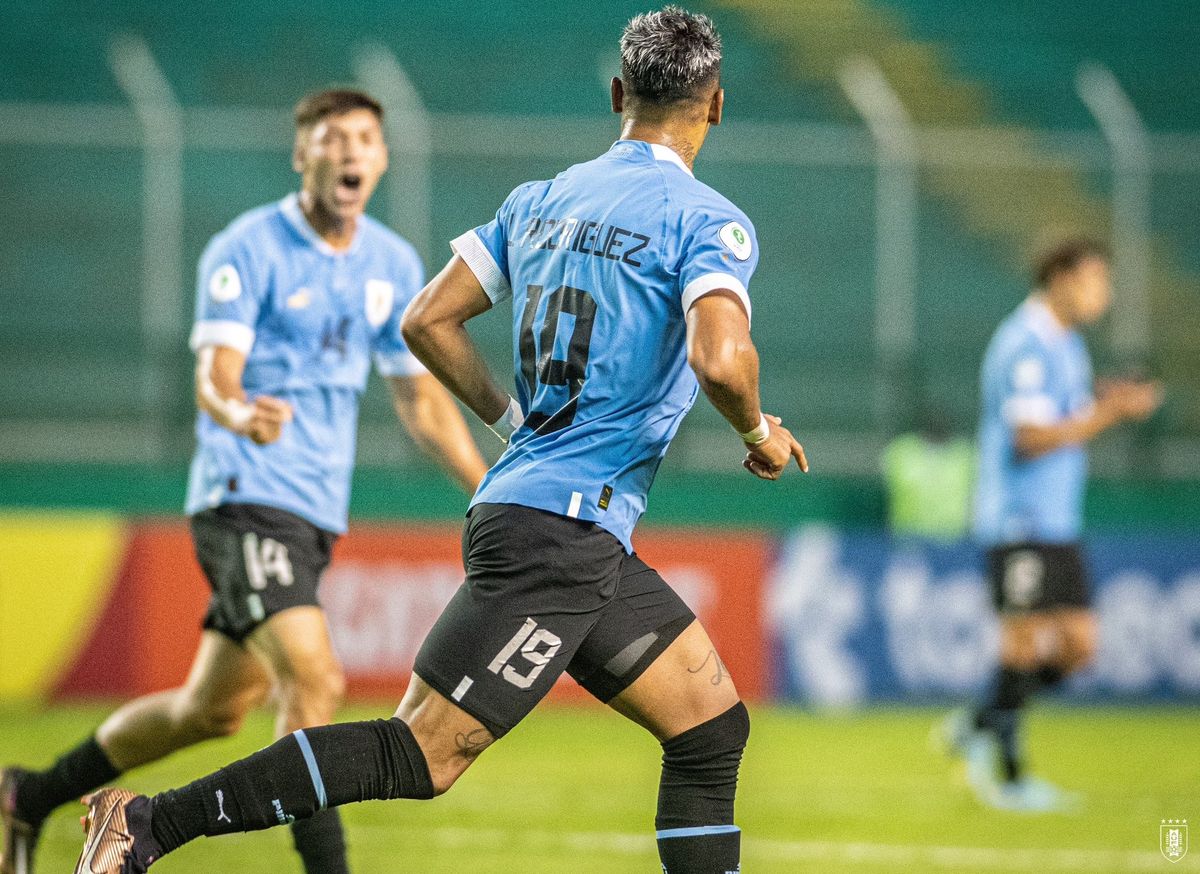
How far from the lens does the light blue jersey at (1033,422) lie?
905 centimetres

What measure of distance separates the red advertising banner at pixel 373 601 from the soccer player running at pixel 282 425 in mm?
5662

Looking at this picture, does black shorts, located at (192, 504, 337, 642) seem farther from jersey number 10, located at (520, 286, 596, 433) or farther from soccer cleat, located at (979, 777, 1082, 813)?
soccer cleat, located at (979, 777, 1082, 813)

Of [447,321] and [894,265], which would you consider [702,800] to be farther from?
[894,265]

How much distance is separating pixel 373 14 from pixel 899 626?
12.1m

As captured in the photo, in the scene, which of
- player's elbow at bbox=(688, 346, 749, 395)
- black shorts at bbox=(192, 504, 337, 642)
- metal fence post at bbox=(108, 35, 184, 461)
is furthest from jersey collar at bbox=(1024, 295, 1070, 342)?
metal fence post at bbox=(108, 35, 184, 461)

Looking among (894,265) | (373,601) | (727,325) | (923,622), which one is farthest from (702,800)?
(894,265)

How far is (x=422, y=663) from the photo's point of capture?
4406 millimetres

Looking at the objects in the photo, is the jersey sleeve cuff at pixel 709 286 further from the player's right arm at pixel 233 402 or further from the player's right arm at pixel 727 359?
the player's right arm at pixel 233 402

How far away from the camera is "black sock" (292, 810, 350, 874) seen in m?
5.30

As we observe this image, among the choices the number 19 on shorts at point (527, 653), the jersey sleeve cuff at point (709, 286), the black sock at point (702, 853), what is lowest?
the black sock at point (702, 853)

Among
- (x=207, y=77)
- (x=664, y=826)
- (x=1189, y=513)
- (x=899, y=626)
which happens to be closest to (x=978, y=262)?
(x=1189, y=513)

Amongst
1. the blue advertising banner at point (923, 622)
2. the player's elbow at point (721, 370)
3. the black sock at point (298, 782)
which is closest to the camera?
the player's elbow at point (721, 370)

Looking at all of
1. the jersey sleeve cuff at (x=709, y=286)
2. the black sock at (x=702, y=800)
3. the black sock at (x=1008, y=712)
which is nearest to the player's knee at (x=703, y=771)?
the black sock at (x=702, y=800)

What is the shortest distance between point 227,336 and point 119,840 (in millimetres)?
2142
